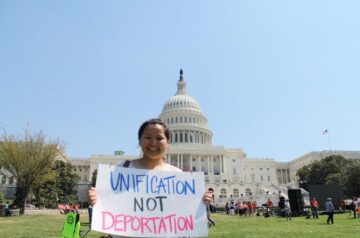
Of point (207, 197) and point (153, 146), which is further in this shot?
point (207, 197)

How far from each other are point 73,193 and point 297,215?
182ft

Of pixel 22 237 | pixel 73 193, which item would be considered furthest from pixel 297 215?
pixel 73 193

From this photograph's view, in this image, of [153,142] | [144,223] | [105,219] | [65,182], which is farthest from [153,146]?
[65,182]

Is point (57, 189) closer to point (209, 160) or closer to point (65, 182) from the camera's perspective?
point (65, 182)

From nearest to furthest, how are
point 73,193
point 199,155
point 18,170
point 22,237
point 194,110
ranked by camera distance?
point 22,237 < point 18,170 < point 73,193 < point 199,155 < point 194,110

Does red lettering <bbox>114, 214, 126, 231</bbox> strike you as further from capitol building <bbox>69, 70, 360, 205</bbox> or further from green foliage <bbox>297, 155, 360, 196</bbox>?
capitol building <bbox>69, 70, 360, 205</bbox>

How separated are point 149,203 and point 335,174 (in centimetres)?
8437

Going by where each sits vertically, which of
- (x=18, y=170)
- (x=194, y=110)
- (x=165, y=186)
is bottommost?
(x=165, y=186)

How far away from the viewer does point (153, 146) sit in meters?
4.82

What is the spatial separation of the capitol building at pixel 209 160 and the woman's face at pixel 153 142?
351 ft

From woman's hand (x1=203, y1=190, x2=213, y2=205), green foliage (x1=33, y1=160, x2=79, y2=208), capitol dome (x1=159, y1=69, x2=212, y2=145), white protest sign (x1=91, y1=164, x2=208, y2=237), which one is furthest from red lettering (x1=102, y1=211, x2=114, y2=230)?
capitol dome (x1=159, y1=69, x2=212, y2=145)

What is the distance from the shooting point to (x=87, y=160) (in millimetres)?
143000

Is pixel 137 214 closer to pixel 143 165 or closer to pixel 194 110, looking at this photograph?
Answer: pixel 143 165

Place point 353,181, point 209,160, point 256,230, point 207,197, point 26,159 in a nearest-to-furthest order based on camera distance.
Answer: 1. point 207,197
2. point 256,230
3. point 26,159
4. point 353,181
5. point 209,160
